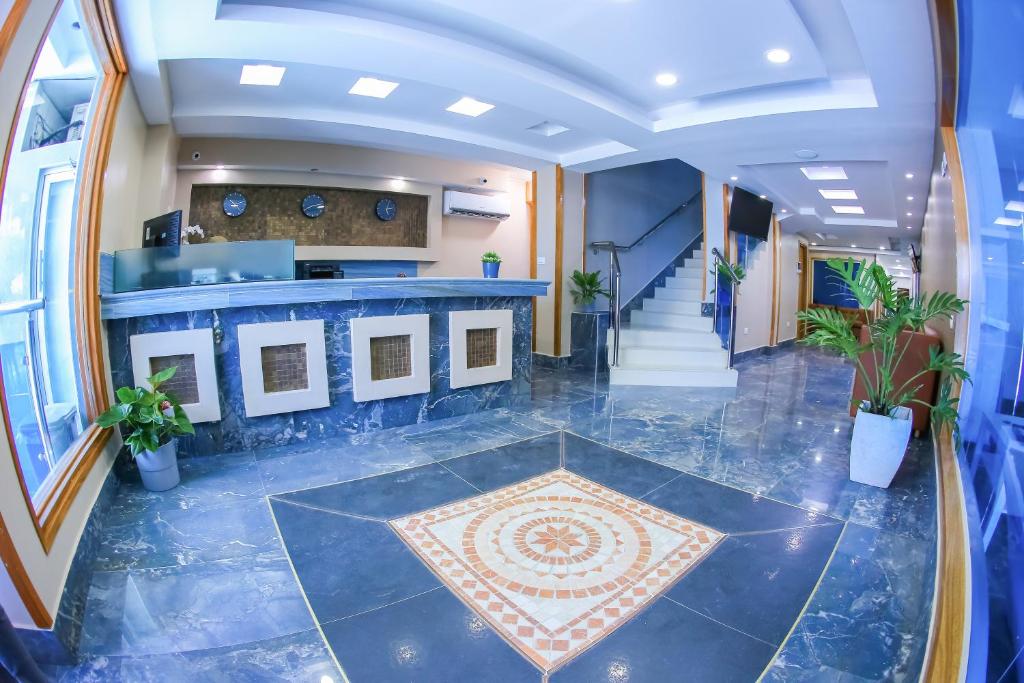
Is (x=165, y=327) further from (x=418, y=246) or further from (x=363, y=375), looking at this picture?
(x=418, y=246)

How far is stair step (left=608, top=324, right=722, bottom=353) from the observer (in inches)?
265

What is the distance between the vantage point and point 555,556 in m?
2.21

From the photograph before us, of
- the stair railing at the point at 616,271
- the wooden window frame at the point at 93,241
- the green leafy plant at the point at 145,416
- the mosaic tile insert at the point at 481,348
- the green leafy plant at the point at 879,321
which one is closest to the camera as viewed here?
the wooden window frame at the point at 93,241

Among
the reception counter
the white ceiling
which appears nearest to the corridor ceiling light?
the white ceiling

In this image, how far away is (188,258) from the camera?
3.38m

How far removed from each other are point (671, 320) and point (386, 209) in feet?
15.0

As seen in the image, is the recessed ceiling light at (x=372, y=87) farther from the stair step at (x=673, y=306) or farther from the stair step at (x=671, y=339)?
the stair step at (x=673, y=306)

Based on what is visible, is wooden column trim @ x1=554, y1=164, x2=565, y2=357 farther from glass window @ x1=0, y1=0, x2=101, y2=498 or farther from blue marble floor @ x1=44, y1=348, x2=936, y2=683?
glass window @ x1=0, y1=0, x2=101, y2=498

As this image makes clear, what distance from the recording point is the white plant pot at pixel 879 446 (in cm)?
301

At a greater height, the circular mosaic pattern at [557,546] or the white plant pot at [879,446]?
the white plant pot at [879,446]

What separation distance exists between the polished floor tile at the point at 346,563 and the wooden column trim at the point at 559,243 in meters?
4.79

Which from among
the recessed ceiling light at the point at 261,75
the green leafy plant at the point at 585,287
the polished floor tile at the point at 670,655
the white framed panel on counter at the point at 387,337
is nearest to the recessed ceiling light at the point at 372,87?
the recessed ceiling light at the point at 261,75

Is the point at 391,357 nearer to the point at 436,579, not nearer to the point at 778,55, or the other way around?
the point at 436,579

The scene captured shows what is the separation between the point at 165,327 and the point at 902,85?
525 cm
